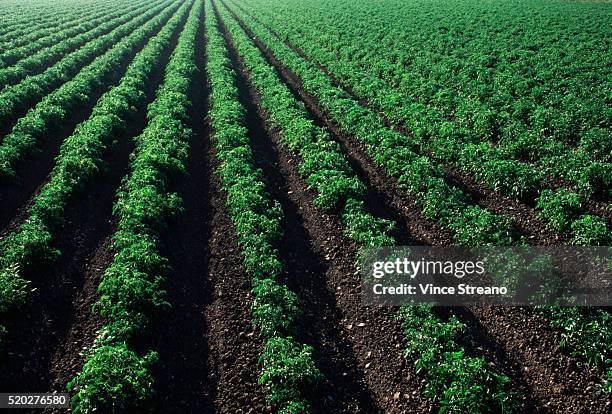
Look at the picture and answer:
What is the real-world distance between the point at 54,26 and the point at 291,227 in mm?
47406

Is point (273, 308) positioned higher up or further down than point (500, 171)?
further down

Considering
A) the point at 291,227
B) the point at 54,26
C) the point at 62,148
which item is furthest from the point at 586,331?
the point at 54,26

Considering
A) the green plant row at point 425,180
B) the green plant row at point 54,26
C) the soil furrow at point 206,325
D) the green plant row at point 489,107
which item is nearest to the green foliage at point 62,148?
the soil furrow at point 206,325

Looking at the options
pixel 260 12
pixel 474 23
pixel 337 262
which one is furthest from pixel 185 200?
pixel 260 12

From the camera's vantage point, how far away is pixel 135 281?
1009 cm

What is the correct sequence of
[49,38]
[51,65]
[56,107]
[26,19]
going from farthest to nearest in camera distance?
[26,19]
[49,38]
[51,65]
[56,107]

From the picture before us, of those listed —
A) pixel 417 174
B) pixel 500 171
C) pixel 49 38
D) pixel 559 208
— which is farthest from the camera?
pixel 49 38

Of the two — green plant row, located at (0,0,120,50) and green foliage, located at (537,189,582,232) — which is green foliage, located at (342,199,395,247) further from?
green plant row, located at (0,0,120,50)

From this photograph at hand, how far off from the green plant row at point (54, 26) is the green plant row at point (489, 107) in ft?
82.4

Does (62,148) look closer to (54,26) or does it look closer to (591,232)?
(591,232)

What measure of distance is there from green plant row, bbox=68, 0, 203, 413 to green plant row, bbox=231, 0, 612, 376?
7.64 m

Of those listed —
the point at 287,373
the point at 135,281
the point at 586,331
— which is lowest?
the point at 586,331

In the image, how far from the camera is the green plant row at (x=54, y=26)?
36088 millimetres

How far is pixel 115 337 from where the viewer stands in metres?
9.15
